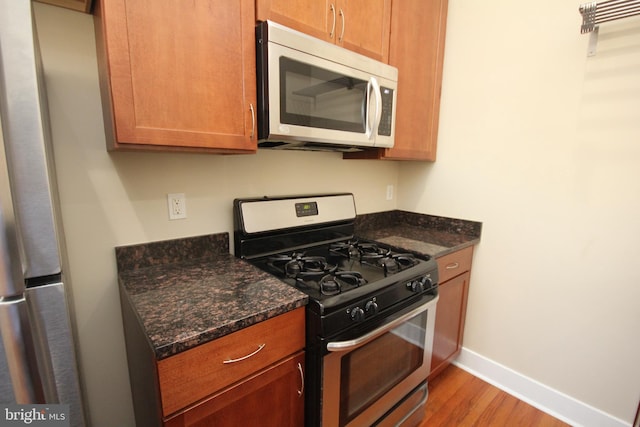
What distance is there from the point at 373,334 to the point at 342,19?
1.33 meters

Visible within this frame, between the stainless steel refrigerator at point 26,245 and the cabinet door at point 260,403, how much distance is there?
12.8 inches

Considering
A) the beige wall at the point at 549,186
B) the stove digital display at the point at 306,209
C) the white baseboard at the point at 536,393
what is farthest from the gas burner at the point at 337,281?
the white baseboard at the point at 536,393

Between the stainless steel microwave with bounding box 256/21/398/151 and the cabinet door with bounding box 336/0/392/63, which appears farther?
the cabinet door with bounding box 336/0/392/63

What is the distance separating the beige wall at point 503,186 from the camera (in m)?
1.11

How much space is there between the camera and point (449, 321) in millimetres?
1795

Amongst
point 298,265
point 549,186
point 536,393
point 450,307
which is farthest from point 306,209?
point 536,393

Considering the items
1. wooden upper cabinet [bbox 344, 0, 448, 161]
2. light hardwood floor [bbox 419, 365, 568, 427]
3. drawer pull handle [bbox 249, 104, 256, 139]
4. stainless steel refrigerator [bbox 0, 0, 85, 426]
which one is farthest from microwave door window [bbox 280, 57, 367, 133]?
light hardwood floor [bbox 419, 365, 568, 427]

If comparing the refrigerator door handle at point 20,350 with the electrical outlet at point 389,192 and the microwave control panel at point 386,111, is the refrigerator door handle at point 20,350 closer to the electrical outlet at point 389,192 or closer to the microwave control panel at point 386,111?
the microwave control panel at point 386,111

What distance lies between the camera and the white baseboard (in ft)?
4.96

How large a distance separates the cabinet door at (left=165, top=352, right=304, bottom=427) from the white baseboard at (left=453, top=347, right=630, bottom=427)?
1.42 meters

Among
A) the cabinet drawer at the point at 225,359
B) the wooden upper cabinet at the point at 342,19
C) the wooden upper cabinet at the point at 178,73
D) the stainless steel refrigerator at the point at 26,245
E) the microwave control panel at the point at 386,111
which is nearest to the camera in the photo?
the stainless steel refrigerator at the point at 26,245

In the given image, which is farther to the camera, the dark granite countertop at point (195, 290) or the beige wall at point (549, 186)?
the beige wall at point (549, 186)

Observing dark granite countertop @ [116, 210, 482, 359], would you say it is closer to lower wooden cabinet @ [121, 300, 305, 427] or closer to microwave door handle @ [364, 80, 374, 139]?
lower wooden cabinet @ [121, 300, 305, 427]

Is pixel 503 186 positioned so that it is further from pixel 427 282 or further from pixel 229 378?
pixel 229 378
